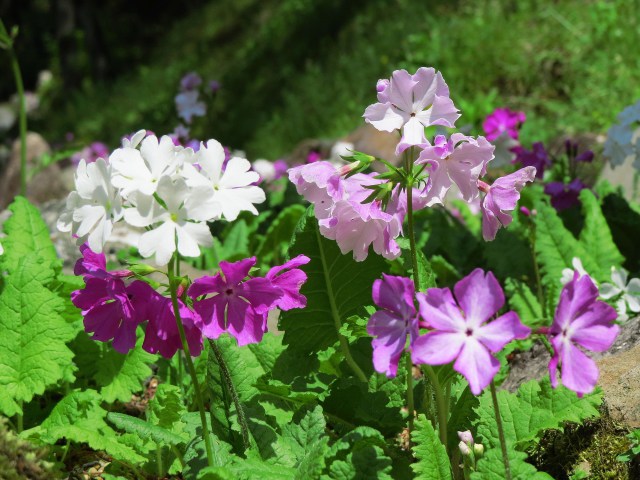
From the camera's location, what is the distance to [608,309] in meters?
1.55

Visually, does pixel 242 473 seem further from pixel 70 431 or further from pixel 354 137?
pixel 354 137

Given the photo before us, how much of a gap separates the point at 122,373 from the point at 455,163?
141cm

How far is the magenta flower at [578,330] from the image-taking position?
153 cm

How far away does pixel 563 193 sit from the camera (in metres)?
3.62

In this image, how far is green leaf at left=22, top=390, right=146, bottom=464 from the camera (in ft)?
7.08

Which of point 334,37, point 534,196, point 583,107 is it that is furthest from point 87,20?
point 534,196

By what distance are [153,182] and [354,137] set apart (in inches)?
203

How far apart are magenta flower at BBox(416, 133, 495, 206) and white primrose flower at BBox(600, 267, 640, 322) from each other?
128 centimetres

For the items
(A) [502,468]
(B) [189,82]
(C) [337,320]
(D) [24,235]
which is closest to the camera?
(A) [502,468]

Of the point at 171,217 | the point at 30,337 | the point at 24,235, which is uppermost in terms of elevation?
the point at 171,217

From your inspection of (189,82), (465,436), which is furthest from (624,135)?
(189,82)

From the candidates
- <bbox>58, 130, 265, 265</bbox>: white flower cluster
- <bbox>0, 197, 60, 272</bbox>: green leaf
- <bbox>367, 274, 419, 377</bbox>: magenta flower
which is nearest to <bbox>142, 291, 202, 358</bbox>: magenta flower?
<bbox>58, 130, 265, 265</bbox>: white flower cluster

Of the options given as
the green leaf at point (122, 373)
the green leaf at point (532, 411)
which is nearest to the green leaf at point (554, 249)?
the green leaf at point (532, 411)

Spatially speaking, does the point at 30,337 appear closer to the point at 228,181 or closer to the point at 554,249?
the point at 228,181
